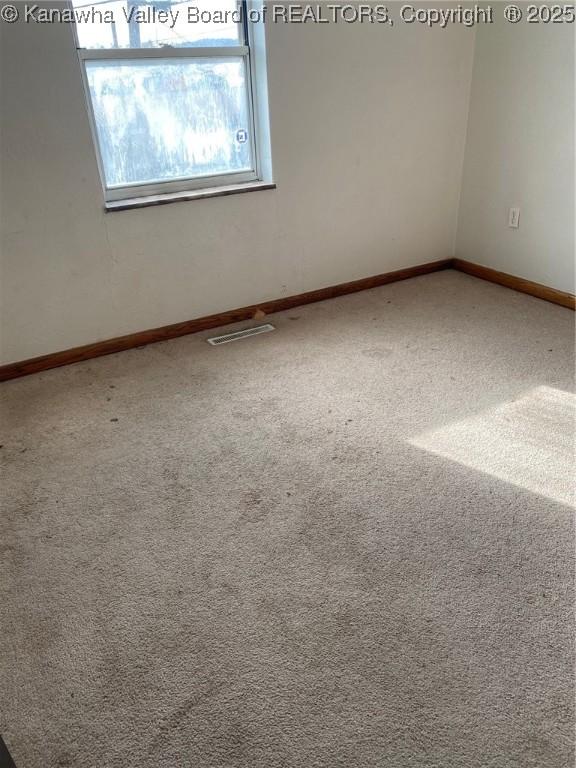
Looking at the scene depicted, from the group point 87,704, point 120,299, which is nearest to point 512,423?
point 87,704

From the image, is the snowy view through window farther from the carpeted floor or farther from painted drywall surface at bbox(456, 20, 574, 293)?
painted drywall surface at bbox(456, 20, 574, 293)

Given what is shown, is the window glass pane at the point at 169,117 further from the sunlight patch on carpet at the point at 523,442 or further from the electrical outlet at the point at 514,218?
the sunlight patch on carpet at the point at 523,442

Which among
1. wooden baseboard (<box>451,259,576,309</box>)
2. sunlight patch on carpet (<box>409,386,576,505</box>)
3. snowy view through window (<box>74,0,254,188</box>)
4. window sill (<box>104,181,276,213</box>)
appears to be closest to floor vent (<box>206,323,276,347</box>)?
window sill (<box>104,181,276,213</box>)

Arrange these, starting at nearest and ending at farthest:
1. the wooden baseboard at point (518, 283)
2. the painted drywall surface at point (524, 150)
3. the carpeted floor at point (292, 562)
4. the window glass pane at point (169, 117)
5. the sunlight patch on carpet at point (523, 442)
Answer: the carpeted floor at point (292, 562)
the sunlight patch on carpet at point (523, 442)
the window glass pane at point (169, 117)
the painted drywall surface at point (524, 150)
the wooden baseboard at point (518, 283)

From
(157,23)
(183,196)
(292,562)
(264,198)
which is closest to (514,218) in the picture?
(264,198)

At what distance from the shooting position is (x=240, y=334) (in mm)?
2906

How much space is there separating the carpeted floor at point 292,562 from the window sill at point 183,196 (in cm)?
71

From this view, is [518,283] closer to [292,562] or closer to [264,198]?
[264,198]

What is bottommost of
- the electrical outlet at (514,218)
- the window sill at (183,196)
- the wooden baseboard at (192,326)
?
the wooden baseboard at (192,326)

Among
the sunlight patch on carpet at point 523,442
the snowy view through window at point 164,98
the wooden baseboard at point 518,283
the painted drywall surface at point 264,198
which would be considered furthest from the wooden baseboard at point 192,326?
the sunlight patch on carpet at point 523,442

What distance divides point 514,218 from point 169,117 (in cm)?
193

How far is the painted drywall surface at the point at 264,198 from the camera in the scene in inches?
90.4

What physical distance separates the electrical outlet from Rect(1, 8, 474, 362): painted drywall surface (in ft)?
1.36

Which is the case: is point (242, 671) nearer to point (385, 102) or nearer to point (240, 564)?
point (240, 564)
